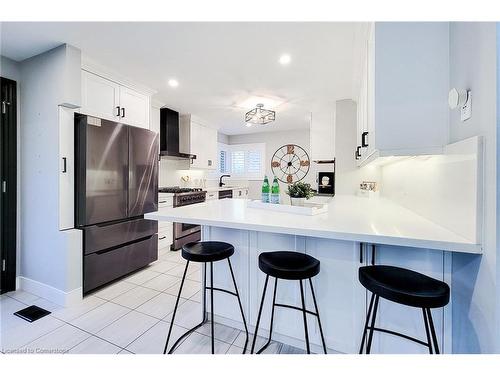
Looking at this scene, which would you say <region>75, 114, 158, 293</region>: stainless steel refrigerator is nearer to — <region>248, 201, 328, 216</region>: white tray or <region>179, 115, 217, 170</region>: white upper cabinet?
<region>179, 115, 217, 170</region>: white upper cabinet

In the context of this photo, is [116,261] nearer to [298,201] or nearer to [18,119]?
[18,119]

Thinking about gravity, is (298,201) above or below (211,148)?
below

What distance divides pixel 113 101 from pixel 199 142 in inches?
84.7

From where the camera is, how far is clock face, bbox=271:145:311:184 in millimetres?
5836

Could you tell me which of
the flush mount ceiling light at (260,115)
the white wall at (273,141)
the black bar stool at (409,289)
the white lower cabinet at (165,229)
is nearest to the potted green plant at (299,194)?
the black bar stool at (409,289)

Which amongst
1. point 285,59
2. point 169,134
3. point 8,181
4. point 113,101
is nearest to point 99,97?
point 113,101

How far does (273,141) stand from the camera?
6.11m

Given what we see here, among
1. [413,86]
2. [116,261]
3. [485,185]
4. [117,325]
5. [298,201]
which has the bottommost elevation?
[117,325]

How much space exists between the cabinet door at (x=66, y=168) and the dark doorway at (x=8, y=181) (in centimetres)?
69

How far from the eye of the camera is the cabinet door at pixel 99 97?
230 centimetres

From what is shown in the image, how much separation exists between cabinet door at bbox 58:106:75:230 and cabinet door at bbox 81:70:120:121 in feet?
0.65

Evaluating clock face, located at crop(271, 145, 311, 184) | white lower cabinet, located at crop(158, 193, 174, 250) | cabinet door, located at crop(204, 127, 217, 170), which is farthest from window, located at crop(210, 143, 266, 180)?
white lower cabinet, located at crop(158, 193, 174, 250)
